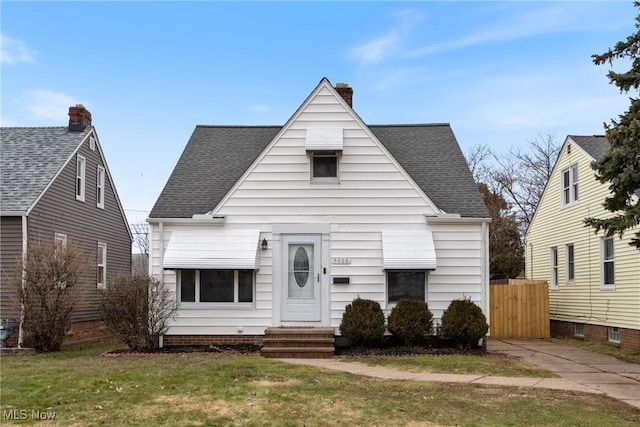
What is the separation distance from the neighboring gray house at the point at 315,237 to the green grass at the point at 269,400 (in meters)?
3.67

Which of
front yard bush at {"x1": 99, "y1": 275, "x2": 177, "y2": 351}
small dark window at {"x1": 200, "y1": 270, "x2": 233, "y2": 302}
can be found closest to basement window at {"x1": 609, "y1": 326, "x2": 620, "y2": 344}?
small dark window at {"x1": 200, "y1": 270, "x2": 233, "y2": 302}

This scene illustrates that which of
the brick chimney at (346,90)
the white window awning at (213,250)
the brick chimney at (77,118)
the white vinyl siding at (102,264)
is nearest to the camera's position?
the white window awning at (213,250)

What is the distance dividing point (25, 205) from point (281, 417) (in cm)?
1237

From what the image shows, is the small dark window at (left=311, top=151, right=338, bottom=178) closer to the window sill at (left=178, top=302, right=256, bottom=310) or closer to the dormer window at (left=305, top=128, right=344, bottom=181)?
the dormer window at (left=305, top=128, right=344, bottom=181)

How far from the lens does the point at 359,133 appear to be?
15.1 meters

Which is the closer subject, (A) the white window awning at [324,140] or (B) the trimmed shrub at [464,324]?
(B) the trimmed shrub at [464,324]

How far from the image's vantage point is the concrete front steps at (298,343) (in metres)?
13.4

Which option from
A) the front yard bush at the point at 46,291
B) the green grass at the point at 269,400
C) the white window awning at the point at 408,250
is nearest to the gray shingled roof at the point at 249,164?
the white window awning at the point at 408,250

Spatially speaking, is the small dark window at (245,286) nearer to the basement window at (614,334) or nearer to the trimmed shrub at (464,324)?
the trimmed shrub at (464,324)

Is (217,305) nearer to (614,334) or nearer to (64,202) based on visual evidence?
Result: (64,202)

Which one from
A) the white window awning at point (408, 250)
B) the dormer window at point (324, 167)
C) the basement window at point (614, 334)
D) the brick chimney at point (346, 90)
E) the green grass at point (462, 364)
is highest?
the brick chimney at point (346, 90)

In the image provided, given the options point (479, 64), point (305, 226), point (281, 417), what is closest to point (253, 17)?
point (305, 226)

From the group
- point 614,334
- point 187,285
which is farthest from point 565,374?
point 187,285

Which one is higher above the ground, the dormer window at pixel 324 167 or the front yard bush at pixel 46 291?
the dormer window at pixel 324 167
